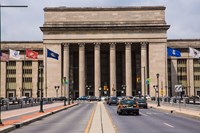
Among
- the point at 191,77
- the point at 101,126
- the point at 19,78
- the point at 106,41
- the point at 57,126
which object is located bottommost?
the point at 57,126

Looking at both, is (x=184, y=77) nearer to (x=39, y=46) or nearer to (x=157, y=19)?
(x=157, y=19)

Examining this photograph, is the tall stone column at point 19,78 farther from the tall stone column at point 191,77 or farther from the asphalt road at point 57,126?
the asphalt road at point 57,126

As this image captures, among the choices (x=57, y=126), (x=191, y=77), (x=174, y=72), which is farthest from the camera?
(x=174, y=72)

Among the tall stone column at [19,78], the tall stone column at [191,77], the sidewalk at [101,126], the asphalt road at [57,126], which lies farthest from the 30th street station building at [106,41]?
the sidewalk at [101,126]

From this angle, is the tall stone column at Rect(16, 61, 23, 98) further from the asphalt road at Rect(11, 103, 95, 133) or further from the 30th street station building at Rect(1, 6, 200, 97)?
the asphalt road at Rect(11, 103, 95, 133)

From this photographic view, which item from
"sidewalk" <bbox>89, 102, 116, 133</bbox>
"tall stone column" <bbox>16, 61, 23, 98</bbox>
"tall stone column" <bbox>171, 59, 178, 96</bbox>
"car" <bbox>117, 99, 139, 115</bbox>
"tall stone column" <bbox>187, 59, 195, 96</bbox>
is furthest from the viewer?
"tall stone column" <bbox>16, 61, 23, 98</bbox>

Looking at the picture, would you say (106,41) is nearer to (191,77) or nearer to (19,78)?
(191,77)

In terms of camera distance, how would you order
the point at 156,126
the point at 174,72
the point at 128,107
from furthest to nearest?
1. the point at 174,72
2. the point at 128,107
3. the point at 156,126

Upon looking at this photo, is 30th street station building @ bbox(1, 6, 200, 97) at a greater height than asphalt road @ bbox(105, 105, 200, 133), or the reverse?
30th street station building @ bbox(1, 6, 200, 97)

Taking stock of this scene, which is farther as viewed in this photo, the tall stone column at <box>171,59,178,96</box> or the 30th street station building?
the tall stone column at <box>171,59,178,96</box>

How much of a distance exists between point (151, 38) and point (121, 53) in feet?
55.9

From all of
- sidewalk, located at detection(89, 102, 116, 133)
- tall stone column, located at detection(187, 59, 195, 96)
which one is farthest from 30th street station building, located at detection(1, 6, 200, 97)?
sidewalk, located at detection(89, 102, 116, 133)

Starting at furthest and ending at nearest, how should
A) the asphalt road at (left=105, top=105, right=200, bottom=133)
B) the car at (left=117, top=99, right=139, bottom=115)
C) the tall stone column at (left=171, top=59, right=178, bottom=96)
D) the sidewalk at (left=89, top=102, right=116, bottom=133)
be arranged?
the tall stone column at (left=171, top=59, right=178, bottom=96) → the car at (left=117, top=99, right=139, bottom=115) → the asphalt road at (left=105, top=105, right=200, bottom=133) → the sidewalk at (left=89, top=102, right=116, bottom=133)

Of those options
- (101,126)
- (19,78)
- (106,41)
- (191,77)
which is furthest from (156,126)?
(19,78)
